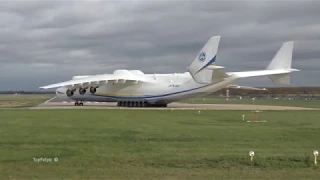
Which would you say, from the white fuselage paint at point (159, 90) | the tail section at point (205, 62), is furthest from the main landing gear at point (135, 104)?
the tail section at point (205, 62)

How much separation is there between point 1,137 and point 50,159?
6352 mm

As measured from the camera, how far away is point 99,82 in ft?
189

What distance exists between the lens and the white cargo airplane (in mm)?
50562

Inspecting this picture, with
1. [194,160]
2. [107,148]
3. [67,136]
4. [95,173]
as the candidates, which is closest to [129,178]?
[95,173]

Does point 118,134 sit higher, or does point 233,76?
point 233,76

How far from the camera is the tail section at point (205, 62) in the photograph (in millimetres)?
50050

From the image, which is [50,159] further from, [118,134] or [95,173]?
[118,134]

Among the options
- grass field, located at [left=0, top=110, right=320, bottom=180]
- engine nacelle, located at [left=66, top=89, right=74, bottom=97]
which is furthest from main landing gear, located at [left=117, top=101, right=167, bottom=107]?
grass field, located at [left=0, top=110, right=320, bottom=180]

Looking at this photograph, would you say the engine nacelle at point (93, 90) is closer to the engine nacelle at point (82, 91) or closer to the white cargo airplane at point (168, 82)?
the white cargo airplane at point (168, 82)

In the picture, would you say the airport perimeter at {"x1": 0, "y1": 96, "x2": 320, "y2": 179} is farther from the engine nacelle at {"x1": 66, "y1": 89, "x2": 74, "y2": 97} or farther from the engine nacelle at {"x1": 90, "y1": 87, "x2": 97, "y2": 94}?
the engine nacelle at {"x1": 66, "y1": 89, "x2": 74, "y2": 97}

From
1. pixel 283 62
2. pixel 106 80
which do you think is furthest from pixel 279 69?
pixel 106 80

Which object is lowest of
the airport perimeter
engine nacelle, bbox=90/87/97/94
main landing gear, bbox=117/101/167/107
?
the airport perimeter

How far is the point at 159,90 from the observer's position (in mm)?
57188

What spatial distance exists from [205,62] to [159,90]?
8.92 metres
